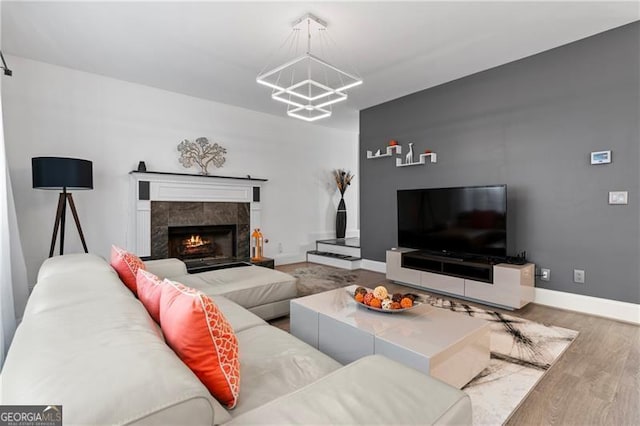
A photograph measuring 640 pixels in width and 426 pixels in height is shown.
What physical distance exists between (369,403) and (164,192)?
4364 millimetres

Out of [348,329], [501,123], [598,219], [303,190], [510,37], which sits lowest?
[348,329]

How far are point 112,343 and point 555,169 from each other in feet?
13.3

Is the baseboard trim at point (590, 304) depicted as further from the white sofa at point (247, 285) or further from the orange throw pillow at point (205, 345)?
the orange throw pillow at point (205, 345)

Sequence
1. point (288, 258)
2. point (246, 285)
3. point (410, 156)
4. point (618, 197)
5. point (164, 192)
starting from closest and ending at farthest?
1. point (246, 285)
2. point (618, 197)
3. point (164, 192)
4. point (410, 156)
5. point (288, 258)

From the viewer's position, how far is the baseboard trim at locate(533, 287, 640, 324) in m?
2.91

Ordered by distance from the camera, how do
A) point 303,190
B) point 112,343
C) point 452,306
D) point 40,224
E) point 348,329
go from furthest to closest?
point 303,190 < point 40,224 < point 452,306 < point 348,329 < point 112,343

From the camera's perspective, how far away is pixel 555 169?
3357 mm

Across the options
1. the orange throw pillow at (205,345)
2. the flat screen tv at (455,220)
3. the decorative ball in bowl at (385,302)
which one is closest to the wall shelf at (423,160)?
the flat screen tv at (455,220)

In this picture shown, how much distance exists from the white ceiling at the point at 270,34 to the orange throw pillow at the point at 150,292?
90.4 inches

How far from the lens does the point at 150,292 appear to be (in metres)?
1.41

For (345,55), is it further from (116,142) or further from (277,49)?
(116,142)

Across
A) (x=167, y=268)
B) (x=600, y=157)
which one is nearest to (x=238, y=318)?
(x=167, y=268)

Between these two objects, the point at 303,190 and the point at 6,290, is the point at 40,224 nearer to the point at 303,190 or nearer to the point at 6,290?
the point at 6,290

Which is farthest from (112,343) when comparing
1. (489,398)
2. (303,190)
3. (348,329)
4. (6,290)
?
(303,190)
